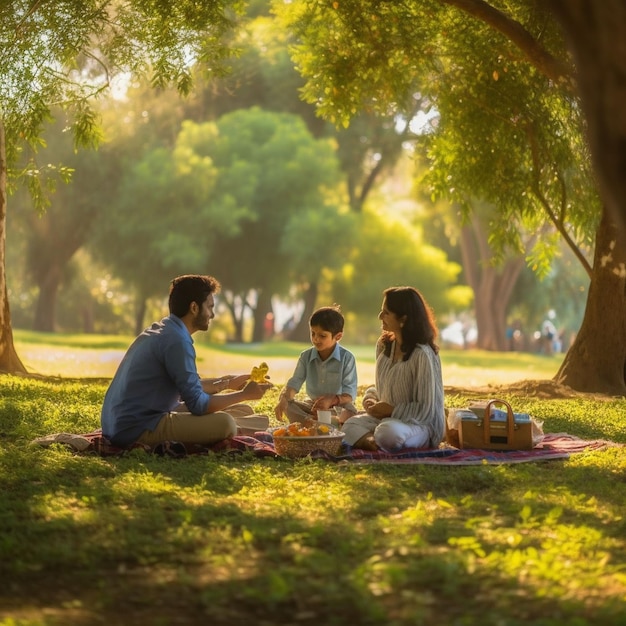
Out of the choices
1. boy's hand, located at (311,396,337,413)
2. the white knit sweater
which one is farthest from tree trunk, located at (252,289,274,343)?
the white knit sweater

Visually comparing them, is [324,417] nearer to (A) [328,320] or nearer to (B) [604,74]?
(A) [328,320]

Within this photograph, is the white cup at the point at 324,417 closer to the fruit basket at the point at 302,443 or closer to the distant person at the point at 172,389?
the fruit basket at the point at 302,443

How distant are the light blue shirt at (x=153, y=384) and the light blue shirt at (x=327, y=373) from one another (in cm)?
156

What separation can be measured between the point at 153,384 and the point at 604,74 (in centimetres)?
505

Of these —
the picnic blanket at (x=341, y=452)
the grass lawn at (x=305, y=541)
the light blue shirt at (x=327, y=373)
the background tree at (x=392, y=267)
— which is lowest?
the grass lawn at (x=305, y=541)

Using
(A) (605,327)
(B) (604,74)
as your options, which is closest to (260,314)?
(A) (605,327)

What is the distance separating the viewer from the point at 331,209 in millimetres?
42656

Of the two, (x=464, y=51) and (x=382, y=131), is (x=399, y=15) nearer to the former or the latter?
(x=464, y=51)

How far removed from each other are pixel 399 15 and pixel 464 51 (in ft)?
3.46

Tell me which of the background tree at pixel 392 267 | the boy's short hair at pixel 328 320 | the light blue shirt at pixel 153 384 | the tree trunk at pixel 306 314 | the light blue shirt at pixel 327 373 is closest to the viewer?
the light blue shirt at pixel 153 384

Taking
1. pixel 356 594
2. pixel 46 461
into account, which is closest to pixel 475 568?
pixel 356 594

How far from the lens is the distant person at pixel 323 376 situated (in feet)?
32.8

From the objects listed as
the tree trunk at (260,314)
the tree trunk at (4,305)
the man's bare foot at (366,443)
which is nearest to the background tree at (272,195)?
the tree trunk at (260,314)

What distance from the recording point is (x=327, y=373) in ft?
33.7
